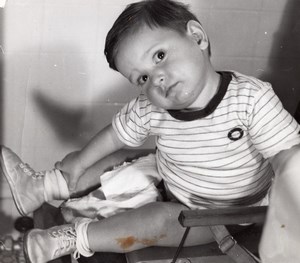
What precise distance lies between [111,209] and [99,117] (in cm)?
36

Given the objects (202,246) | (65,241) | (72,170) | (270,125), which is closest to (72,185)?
(72,170)

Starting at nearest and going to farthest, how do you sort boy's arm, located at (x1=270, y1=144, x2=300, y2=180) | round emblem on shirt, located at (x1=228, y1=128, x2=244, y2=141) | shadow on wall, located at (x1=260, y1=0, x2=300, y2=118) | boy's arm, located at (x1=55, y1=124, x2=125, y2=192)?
boy's arm, located at (x1=270, y1=144, x2=300, y2=180) → round emblem on shirt, located at (x1=228, y1=128, x2=244, y2=141) → boy's arm, located at (x1=55, y1=124, x2=125, y2=192) → shadow on wall, located at (x1=260, y1=0, x2=300, y2=118)

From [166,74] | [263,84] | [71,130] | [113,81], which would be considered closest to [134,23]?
[166,74]

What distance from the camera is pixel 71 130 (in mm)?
1214

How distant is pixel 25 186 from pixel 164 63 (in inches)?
13.6

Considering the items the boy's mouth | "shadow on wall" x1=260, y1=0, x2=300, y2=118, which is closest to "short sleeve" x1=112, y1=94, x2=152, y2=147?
the boy's mouth

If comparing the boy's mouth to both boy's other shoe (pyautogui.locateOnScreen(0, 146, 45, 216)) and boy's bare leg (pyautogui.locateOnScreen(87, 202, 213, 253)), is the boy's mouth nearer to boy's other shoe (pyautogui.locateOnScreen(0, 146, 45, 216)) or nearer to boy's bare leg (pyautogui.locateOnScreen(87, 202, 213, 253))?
boy's bare leg (pyautogui.locateOnScreen(87, 202, 213, 253))

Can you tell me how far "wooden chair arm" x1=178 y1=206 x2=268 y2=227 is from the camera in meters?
0.69

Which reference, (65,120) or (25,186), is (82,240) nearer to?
(25,186)

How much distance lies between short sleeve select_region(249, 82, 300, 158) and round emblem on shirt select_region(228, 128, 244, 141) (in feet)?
0.08

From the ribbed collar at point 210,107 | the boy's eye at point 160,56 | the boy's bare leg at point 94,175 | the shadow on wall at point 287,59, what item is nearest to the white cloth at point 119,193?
the boy's bare leg at point 94,175

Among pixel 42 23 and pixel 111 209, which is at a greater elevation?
pixel 42 23

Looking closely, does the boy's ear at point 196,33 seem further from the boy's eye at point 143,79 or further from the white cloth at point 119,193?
the white cloth at point 119,193

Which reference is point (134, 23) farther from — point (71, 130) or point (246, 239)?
point (71, 130)
